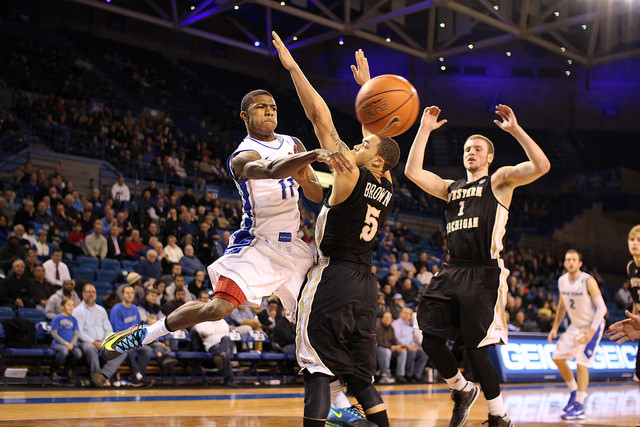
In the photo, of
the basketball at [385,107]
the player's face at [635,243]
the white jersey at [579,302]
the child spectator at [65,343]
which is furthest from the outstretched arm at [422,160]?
the child spectator at [65,343]

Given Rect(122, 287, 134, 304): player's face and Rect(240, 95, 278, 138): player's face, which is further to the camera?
Rect(122, 287, 134, 304): player's face

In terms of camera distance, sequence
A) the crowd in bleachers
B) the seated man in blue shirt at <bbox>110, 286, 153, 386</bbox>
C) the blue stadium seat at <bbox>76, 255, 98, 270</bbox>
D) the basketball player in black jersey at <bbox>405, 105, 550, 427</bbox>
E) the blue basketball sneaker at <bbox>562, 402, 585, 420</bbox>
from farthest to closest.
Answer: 1. the blue stadium seat at <bbox>76, 255, 98, 270</bbox>
2. the crowd in bleachers
3. the seated man in blue shirt at <bbox>110, 286, 153, 386</bbox>
4. the blue basketball sneaker at <bbox>562, 402, 585, 420</bbox>
5. the basketball player in black jersey at <bbox>405, 105, 550, 427</bbox>

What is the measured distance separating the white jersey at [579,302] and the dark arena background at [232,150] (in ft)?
3.61

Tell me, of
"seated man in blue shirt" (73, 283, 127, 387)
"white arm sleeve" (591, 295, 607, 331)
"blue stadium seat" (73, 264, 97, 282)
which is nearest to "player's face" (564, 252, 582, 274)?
"white arm sleeve" (591, 295, 607, 331)

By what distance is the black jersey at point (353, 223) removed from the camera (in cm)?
419

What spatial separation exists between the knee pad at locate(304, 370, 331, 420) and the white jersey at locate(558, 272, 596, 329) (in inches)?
185

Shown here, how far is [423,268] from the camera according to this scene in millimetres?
15367

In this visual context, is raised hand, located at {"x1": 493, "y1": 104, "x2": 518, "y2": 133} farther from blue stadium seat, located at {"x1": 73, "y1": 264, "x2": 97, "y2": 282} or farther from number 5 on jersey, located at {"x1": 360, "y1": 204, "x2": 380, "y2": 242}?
blue stadium seat, located at {"x1": 73, "y1": 264, "x2": 97, "y2": 282}

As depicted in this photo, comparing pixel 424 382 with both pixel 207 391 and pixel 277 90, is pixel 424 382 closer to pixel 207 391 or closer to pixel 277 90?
pixel 207 391

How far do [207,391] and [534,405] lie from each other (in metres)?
4.05

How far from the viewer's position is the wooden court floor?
562 centimetres

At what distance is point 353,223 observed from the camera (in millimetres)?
4207

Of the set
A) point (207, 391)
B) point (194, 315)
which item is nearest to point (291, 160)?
point (194, 315)

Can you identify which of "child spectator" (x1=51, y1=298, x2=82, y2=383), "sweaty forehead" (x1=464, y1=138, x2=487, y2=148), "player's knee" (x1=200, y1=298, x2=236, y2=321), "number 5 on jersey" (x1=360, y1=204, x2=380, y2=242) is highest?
"sweaty forehead" (x1=464, y1=138, x2=487, y2=148)
